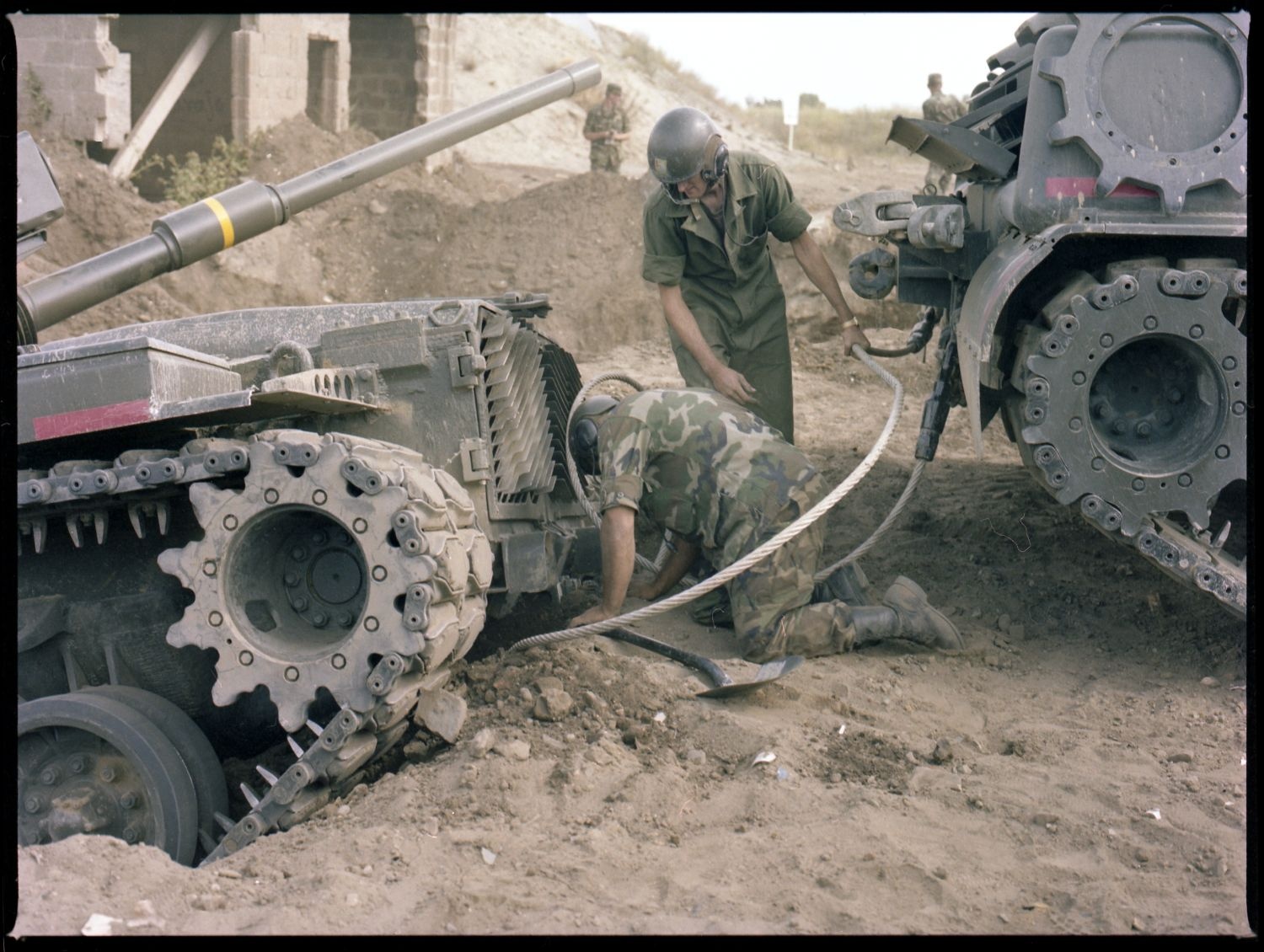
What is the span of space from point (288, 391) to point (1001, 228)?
11.8 feet

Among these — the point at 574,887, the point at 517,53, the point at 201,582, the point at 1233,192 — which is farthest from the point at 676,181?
the point at 517,53

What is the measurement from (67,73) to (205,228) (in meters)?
6.51

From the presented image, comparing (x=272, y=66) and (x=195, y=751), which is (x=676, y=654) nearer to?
(x=195, y=751)

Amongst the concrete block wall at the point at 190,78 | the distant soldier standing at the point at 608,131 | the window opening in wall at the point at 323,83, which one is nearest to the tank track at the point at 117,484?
the concrete block wall at the point at 190,78

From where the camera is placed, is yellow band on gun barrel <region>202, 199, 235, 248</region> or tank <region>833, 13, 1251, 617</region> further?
yellow band on gun barrel <region>202, 199, 235, 248</region>

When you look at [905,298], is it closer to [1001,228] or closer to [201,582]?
[1001,228]

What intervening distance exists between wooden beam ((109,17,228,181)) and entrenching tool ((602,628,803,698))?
9.23 meters

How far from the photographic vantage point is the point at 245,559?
4754 millimetres

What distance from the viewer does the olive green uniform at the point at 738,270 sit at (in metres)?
7.25

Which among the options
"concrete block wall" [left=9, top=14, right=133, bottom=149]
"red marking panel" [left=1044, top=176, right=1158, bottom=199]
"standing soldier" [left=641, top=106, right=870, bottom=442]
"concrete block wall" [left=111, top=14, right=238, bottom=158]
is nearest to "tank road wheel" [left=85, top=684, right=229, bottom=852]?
"standing soldier" [left=641, top=106, right=870, bottom=442]

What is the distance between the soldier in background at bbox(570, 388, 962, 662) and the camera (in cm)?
597

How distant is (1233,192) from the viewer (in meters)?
5.60

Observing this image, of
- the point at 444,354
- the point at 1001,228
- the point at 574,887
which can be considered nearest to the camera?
the point at 574,887

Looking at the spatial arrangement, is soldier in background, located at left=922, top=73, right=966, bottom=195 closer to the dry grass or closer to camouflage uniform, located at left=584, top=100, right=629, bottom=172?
camouflage uniform, located at left=584, top=100, right=629, bottom=172
